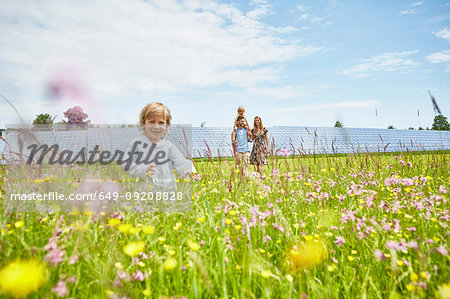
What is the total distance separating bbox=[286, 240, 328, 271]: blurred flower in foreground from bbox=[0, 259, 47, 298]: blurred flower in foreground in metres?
1.75

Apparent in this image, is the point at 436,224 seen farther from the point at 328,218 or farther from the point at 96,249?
the point at 96,249

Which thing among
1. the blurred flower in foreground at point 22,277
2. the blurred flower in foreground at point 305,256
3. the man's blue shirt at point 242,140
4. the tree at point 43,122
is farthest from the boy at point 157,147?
the man's blue shirt at point 242,140

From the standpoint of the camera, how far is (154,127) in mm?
4402

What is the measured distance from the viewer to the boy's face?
4.40 meters

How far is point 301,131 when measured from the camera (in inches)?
1188

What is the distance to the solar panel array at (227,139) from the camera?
13.4 ft

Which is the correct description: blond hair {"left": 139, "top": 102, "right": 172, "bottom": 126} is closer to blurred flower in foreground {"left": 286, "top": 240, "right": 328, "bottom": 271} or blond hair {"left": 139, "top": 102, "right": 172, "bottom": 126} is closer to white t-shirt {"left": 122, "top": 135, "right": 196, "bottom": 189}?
white t-shirt {"left": 122, "top": 135, "right": 196, "bottom": 189}

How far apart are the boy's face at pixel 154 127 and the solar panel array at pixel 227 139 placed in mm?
273

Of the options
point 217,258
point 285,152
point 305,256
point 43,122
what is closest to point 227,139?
point 285,152

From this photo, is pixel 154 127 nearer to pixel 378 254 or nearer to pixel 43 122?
pixel 378 254

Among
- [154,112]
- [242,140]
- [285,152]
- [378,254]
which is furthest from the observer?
[242,140]

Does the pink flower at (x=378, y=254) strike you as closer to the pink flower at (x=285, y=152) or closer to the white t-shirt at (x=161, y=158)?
the pink flower at (x=285, y=152)

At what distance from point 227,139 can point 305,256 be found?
4864 mm

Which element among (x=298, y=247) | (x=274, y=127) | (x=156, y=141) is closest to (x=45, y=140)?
(x=156, y=141)
